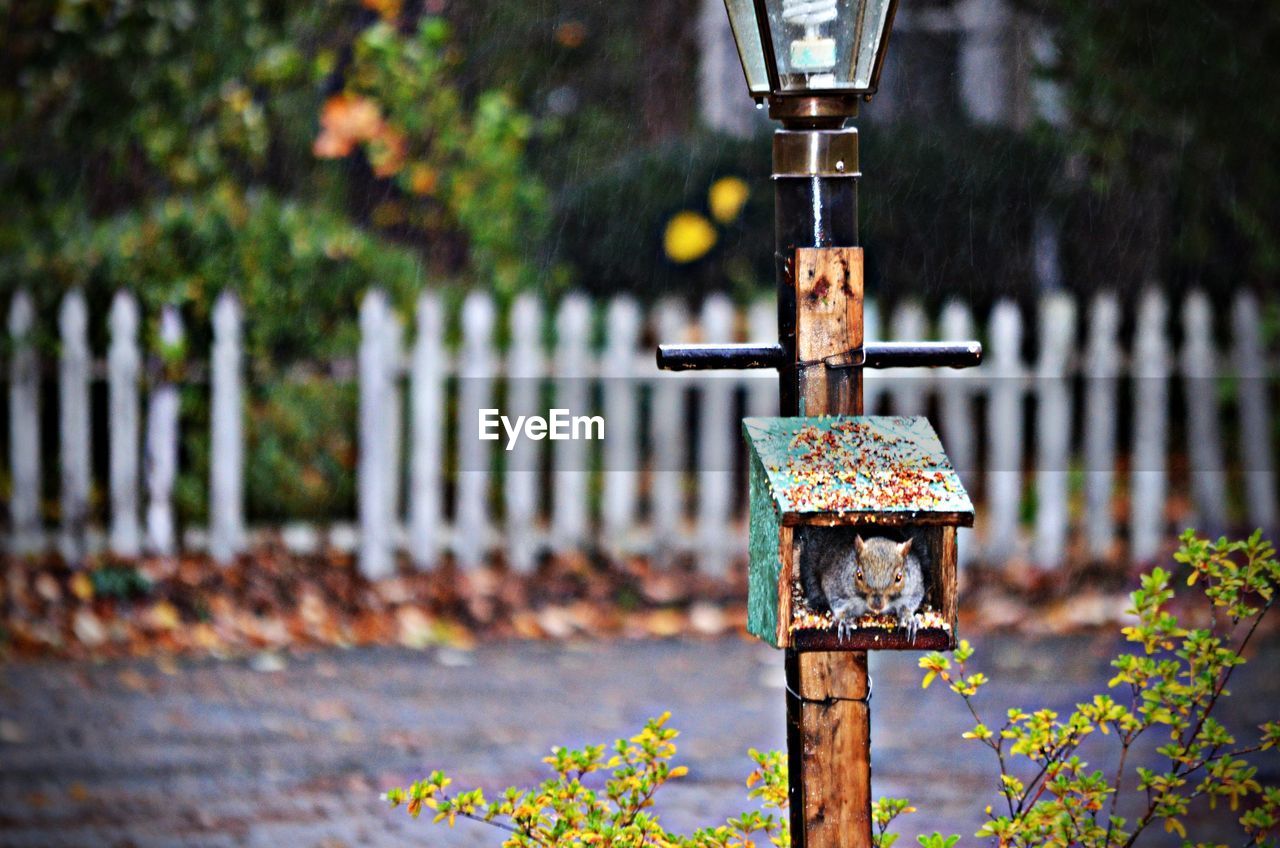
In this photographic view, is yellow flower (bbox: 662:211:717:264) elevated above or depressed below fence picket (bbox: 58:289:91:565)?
above

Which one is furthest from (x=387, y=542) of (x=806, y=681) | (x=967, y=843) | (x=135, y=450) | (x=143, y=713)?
(x=806, y=681)

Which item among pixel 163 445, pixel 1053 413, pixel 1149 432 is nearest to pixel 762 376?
pixel 1053 413

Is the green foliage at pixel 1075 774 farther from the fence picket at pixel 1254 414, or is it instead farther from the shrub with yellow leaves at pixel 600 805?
the fence picket at pixel 1254 414

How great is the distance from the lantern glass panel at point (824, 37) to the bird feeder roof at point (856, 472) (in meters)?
0.57

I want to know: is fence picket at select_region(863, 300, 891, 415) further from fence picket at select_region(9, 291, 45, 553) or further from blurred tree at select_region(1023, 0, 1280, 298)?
fence picket at select_region(9, 291, 45, 553)

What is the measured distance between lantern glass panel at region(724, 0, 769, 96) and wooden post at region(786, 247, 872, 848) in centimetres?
29

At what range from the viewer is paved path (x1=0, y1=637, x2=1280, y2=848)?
189 inches

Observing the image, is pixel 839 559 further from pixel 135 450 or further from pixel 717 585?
pixel 135 450

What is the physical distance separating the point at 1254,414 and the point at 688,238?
3054 millimetres

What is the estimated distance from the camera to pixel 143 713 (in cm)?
588

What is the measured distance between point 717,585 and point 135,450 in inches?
108

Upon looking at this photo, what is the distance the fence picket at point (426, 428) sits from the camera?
7.71 m

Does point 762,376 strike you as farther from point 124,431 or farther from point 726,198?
point 124,431

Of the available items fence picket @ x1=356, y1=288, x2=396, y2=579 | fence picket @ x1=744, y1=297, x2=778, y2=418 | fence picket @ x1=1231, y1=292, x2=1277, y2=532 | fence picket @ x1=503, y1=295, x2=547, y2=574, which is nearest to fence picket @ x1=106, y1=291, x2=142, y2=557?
fence picket @ x1=356, y1=288, x2=396, y2=579
